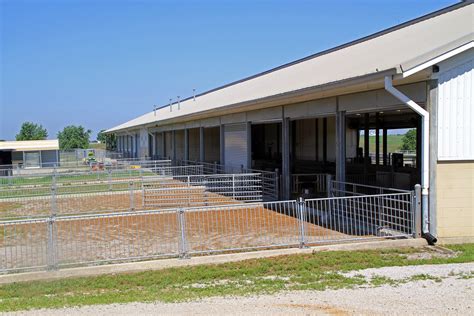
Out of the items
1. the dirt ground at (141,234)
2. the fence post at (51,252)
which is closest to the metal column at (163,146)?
the dirt ground at (141,234)

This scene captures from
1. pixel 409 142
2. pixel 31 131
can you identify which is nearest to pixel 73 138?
pixel 31 131

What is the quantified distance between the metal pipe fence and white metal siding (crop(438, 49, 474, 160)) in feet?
3.96

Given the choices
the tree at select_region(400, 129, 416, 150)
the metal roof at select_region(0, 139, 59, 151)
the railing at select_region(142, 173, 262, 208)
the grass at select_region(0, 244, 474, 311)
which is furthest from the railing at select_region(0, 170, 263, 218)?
the tree at select_region(400, 129, 416, 150)

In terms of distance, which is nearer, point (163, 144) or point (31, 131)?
point (163, 144)

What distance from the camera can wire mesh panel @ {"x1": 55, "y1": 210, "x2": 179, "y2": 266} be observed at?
30.3ft

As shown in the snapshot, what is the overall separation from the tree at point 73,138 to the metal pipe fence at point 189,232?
8766 cm

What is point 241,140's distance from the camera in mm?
20938

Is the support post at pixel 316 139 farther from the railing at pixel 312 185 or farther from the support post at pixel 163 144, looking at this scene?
the support post at pixel 163 144

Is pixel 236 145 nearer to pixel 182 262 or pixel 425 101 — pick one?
pixel 425 101

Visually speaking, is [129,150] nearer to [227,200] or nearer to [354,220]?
[227,200]

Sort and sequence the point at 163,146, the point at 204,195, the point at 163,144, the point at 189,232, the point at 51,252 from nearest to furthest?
the point at 51,252, the point at 189,232, the point at 204,195, the point at 163,144, the point at 163,146

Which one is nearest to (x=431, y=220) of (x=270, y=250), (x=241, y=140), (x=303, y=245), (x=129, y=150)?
(x=303, y=245)

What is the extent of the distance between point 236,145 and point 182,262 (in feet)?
43.6

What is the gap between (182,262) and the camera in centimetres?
852
